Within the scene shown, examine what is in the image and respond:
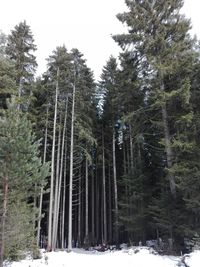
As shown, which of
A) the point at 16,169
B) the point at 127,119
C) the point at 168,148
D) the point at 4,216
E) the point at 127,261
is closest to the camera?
the point at 4,216

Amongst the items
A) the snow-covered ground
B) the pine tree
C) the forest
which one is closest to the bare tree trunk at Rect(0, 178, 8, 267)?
the forest

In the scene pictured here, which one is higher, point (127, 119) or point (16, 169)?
point (127, 119)

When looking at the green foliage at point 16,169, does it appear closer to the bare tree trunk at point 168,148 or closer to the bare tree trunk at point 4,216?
the bare tree trunk at point 4,216

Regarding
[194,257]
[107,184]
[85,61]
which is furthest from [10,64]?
[107,184]

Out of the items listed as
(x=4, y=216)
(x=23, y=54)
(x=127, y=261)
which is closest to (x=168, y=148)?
(x=127, y=261)

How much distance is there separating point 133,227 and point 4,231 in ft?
39.0

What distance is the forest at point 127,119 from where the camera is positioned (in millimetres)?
10016

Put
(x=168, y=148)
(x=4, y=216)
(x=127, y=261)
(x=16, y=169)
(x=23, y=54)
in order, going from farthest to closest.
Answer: (x=23, y=54) → (x=168, y=148) → (x=127, y=261) → (x=16, y=169) → (x=4, y=216)

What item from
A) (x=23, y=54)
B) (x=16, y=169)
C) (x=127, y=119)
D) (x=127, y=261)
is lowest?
(x=127, y=261)

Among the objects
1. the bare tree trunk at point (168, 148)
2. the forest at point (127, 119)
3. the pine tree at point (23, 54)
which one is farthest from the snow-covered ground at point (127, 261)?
the pine tree at point (23, 54)

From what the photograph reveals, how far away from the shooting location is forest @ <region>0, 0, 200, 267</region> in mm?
10016

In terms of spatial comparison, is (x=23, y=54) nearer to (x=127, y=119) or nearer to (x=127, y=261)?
(x=127, y=119)

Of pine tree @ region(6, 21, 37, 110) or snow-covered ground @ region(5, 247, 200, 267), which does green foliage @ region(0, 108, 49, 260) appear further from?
pine tree @ region(6, 21, 37, 110)

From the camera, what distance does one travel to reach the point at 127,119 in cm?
1524
